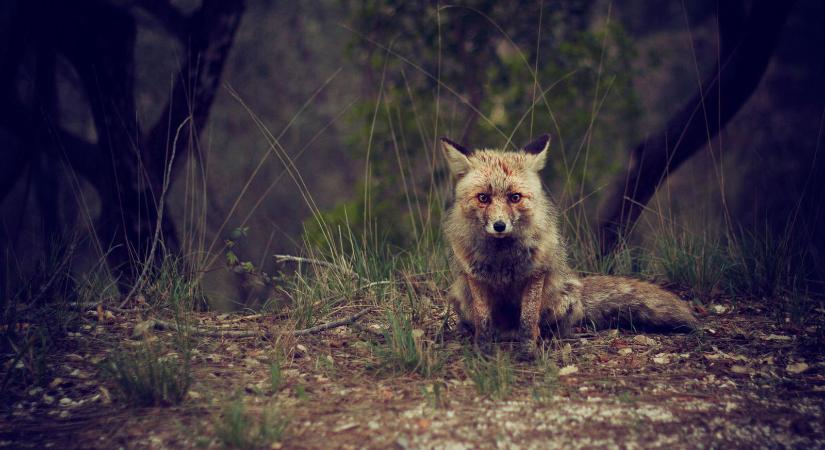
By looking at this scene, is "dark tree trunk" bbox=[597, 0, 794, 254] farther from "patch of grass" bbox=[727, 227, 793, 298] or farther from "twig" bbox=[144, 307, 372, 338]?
"twig" bbox=[144, 307, 372, 338]

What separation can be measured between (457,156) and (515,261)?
0.71m

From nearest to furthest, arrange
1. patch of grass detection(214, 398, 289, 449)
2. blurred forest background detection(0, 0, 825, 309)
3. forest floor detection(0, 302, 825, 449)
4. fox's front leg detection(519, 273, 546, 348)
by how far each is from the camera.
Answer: patch of grass detection(214, 398, 289, 449) < forest floor detection(0, 302, 825, 449) < fox's front leg detection(519, 273, 546, 348) < blurred forest background detection(0, 0, 825, 309)

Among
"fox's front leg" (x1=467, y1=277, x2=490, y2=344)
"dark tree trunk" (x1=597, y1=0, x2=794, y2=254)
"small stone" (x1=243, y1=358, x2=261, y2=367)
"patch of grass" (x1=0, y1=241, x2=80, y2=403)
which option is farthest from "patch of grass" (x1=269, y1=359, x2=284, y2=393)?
"dark tree trunk" (x1=597, y1=0, x2=794, y2=254)

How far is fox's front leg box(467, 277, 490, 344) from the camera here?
3930mm

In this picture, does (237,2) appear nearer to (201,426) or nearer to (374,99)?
(374,99)

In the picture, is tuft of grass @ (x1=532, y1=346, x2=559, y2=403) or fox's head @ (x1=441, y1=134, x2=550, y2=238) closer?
tuft of grass @ (x1=532, y1=346, x2=559, y2=403)

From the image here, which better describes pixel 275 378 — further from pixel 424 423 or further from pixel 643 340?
pixel 643 340

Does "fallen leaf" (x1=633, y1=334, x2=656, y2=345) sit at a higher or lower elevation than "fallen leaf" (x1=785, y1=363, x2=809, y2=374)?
lower

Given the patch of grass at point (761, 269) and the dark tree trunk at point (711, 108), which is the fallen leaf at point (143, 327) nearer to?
the dark tree trunk at point (711, 108)

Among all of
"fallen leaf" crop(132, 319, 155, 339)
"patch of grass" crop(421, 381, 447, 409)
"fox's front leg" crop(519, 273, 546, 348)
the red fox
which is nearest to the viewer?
"patch of grass" crop(421, 381, 447, 409)

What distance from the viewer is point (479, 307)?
13.0 feet

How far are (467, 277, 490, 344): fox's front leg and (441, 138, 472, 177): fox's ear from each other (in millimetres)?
660

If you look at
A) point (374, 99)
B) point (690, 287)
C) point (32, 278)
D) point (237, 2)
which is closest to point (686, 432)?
point (690, 287)

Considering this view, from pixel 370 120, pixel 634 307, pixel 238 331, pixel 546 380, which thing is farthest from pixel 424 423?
pixel 370 120
